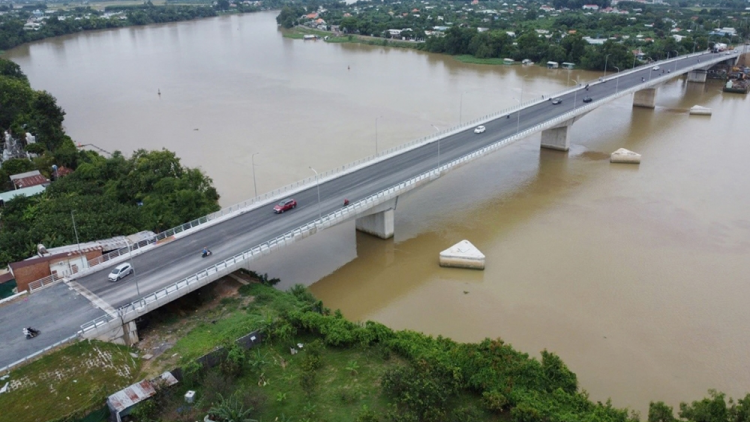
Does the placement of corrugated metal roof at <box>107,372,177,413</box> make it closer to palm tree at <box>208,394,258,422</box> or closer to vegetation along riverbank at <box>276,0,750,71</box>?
palm tree at <box>208,394,258,422</box>

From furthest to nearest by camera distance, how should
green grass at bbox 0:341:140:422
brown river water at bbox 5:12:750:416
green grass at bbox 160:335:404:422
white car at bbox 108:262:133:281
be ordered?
brown river water at bbox 5:12:750:416 → white car at bbox 108:262:133:281 → green grass at bbox 160:335:404:422 → green grass at bbox 0:341:140:422

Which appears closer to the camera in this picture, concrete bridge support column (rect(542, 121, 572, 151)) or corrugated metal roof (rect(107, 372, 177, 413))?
corrugated metal roof (rect(107, 372, 177, 413))

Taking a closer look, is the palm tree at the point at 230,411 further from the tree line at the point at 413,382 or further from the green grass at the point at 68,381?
the green grass at the point at 68,381

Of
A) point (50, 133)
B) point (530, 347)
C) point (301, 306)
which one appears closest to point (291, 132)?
point (50, 133)

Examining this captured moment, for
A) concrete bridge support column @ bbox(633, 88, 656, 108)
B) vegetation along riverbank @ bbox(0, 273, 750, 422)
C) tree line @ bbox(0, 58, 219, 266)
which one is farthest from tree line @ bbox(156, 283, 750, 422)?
concrete bridge support column @ bbox(633, 88, 656, 108)

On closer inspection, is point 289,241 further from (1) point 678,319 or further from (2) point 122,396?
(1) point 678,319

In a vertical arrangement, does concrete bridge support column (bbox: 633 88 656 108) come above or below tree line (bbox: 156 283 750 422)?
above
